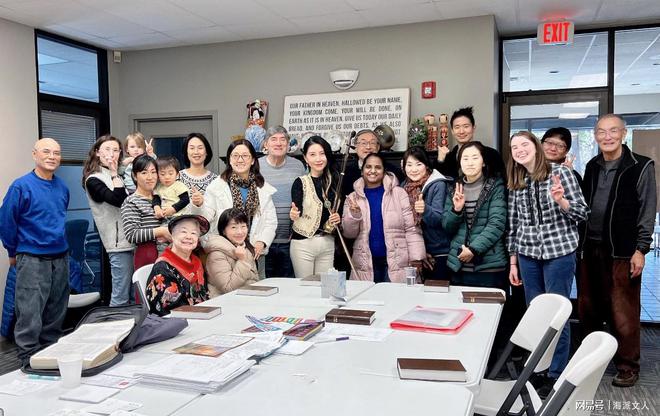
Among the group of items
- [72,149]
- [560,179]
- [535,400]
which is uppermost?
[72,149]

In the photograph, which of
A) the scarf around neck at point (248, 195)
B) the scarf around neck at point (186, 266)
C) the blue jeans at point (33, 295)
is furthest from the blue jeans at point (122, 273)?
the scarf around neck at point (186, 266)

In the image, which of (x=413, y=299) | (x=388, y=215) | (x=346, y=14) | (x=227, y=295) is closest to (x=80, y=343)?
(x=227, y=295)

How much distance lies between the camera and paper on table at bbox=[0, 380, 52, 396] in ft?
4.69

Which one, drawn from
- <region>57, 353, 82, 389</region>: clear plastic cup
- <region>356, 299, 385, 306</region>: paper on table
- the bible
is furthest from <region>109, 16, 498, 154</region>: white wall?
<region>57, 353, 82, 389</region>: clear plastic cup

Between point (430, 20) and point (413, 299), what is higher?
point (430, 20)

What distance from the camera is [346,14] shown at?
14.5 feet

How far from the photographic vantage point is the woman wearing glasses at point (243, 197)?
3471 mm

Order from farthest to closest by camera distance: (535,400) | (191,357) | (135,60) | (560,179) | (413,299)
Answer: (135,60) < (560,179) < (413,299) < (535,400) < (191,357)

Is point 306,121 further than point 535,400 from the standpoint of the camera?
Yes

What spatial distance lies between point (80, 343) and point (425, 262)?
2.27 metres

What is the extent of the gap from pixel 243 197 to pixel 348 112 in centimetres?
177

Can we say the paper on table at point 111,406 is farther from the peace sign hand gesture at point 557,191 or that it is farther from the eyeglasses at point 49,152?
the eyeglasses at point 49,152

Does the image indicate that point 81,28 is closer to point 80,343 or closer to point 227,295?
point 227,295

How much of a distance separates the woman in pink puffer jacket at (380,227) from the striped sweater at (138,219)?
121 cm
